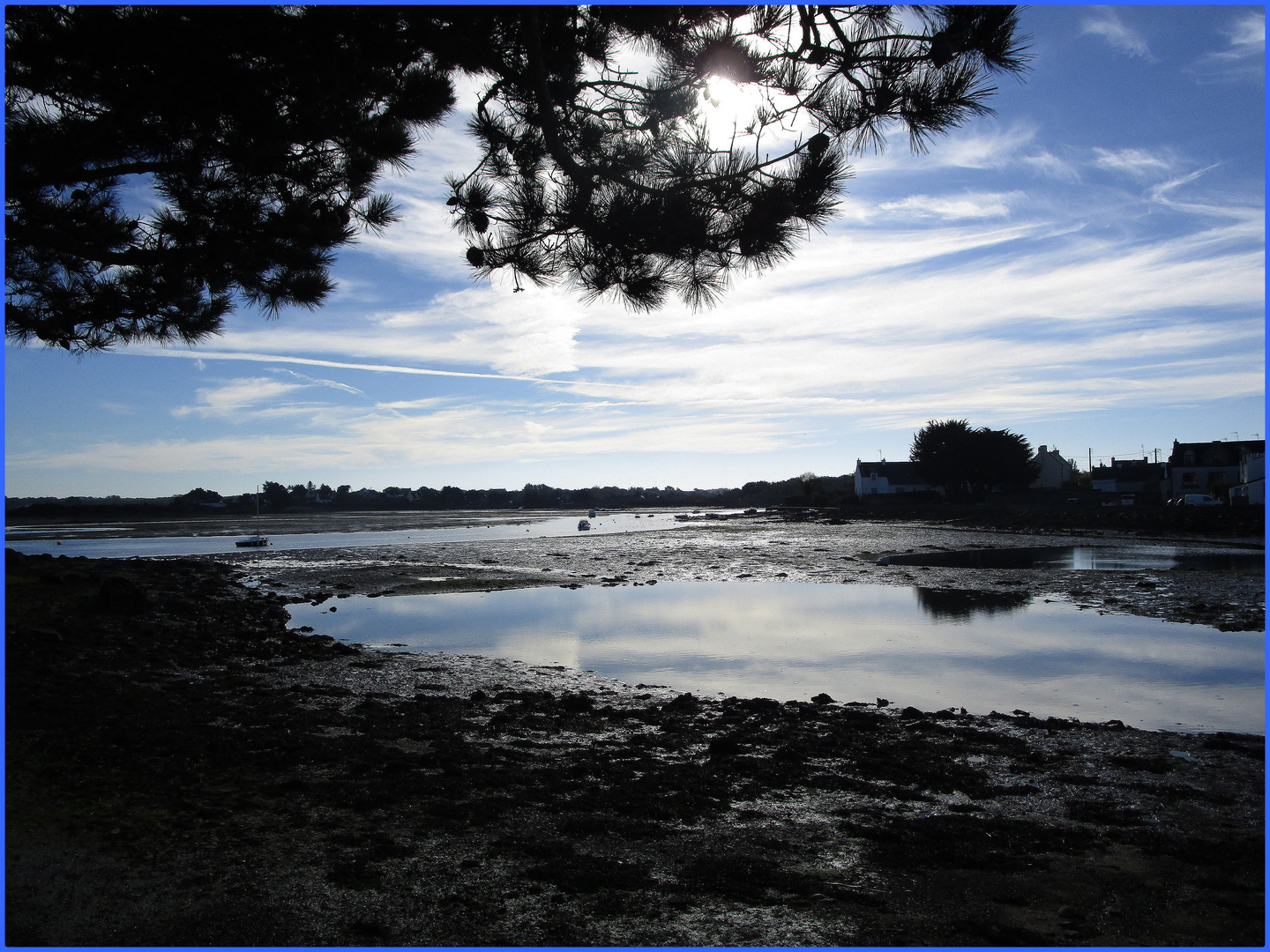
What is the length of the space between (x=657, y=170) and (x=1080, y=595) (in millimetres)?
20929

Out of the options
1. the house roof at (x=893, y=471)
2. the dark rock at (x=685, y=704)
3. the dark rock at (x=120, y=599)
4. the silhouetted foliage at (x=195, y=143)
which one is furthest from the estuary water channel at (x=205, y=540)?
the house roof at (x=893, y=471)

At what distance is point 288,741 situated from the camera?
25.0 ft

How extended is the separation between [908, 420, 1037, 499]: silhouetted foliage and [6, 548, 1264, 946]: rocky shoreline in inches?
2932

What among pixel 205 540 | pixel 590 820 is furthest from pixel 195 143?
pixel 205 540

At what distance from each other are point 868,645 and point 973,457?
6968 cm

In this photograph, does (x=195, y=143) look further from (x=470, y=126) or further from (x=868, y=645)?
(x=868, y=645)

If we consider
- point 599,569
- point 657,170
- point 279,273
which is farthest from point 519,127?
point 599,569

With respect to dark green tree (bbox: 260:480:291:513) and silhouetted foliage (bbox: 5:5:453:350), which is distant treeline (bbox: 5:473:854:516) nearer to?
dark green tree (bbox: 260:480:291:513)

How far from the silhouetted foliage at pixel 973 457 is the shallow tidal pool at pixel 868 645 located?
59911 mm

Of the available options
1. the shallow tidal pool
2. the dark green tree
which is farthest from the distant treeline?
the shallow tidal pool

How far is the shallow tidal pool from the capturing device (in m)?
11.2

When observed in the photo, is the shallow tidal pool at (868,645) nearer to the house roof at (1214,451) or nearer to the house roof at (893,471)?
the house roof at (1214,451)

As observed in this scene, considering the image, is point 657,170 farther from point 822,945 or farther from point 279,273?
point 822,945

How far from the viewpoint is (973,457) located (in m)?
77.9
